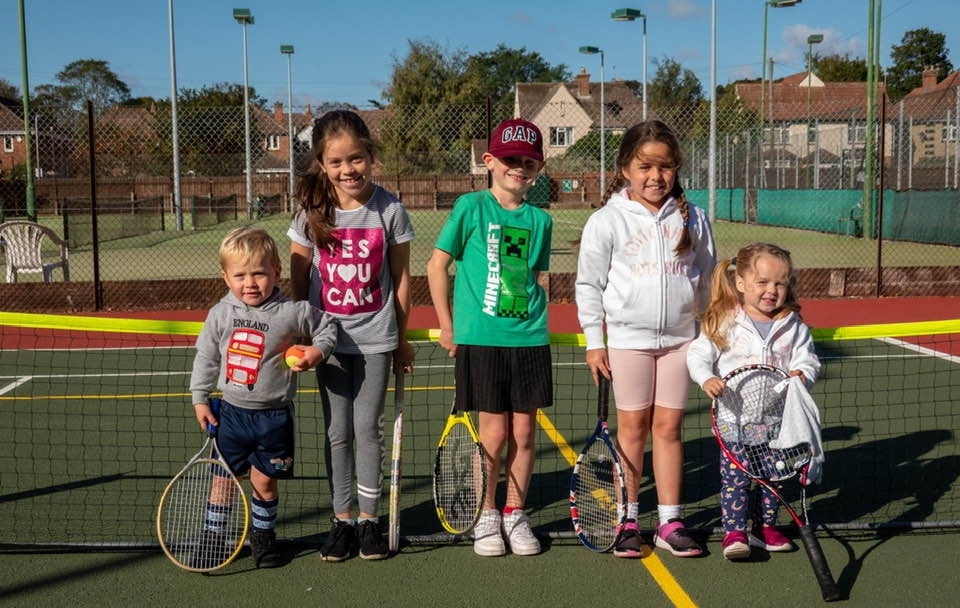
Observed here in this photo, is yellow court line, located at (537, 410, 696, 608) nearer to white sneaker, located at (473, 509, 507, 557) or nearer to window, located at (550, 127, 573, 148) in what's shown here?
white sneaker, located at (473, 509, 507, 557)

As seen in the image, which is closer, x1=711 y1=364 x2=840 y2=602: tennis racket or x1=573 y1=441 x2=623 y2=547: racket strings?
x1=711 y1=364 x2=840 y2=602: tennis racket

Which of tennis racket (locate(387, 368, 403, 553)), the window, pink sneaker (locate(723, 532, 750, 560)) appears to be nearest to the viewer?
pink sneaker (locate(723, 532, 750, 560))

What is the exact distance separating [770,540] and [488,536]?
1.18 metres

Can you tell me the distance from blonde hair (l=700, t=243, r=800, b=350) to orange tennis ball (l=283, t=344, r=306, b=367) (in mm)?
1587

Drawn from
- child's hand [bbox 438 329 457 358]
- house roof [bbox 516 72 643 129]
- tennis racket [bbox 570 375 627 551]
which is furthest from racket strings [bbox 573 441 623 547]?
house roof [bbox 516 72 643 129]

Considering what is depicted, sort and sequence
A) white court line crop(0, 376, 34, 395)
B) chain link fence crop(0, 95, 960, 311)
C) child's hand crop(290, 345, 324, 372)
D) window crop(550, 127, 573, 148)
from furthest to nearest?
window crop(550, 127, 573, 148) → chain link fence crop(0, 95, 960, 311) → white court line crop(0, 376, 34, 395) → child's hand crop(290, 345, 324, 372)

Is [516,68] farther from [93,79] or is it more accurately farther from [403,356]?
[403,356]

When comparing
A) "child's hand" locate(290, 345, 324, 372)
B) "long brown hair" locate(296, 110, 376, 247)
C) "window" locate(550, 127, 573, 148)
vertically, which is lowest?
"child's hand" locate(290, 345, 324, 372)

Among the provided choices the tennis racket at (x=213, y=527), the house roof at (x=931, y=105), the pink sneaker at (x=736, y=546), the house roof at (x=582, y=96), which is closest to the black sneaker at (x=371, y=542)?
the tennis racket at (x=213, y=527)

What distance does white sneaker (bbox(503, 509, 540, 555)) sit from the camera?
3961 mm

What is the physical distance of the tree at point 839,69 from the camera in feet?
293

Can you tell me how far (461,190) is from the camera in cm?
2570

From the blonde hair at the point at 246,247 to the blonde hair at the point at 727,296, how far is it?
1.73m

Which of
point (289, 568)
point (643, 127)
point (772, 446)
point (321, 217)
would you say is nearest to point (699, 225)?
point (643, 127)
